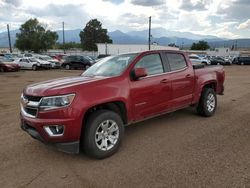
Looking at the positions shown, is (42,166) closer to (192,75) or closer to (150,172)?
(150,172)

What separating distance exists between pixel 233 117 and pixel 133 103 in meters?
3.28

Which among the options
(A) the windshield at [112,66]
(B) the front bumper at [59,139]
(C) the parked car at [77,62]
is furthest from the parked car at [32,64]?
(B) the front bumper at [59,139]

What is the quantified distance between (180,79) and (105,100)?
215cm

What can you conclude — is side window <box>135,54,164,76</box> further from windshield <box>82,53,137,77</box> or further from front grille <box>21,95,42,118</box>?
front grille <box>21,95,42,118</box>

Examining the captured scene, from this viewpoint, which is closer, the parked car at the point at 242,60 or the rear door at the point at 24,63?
the rear door at the point at 24,63

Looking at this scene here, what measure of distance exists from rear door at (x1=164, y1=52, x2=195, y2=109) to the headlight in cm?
242

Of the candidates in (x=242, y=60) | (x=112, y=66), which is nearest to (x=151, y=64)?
(x=112, y=66)

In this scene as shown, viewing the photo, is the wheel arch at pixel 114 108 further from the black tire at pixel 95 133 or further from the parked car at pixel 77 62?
the parked car at pixel 77 62

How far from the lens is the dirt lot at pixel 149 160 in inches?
142

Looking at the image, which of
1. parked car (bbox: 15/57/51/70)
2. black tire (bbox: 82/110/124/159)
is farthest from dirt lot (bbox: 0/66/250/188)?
parked car (bbox: 15/57/51/70)

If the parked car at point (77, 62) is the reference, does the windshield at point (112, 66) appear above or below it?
above

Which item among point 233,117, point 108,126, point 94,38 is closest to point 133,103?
point 108,126

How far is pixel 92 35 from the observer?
102 meters

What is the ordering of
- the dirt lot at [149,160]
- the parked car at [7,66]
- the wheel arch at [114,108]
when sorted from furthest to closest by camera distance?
the parked car at [7,66] → the wheel arch at [114,108] → the dirt lot at [149,160]
